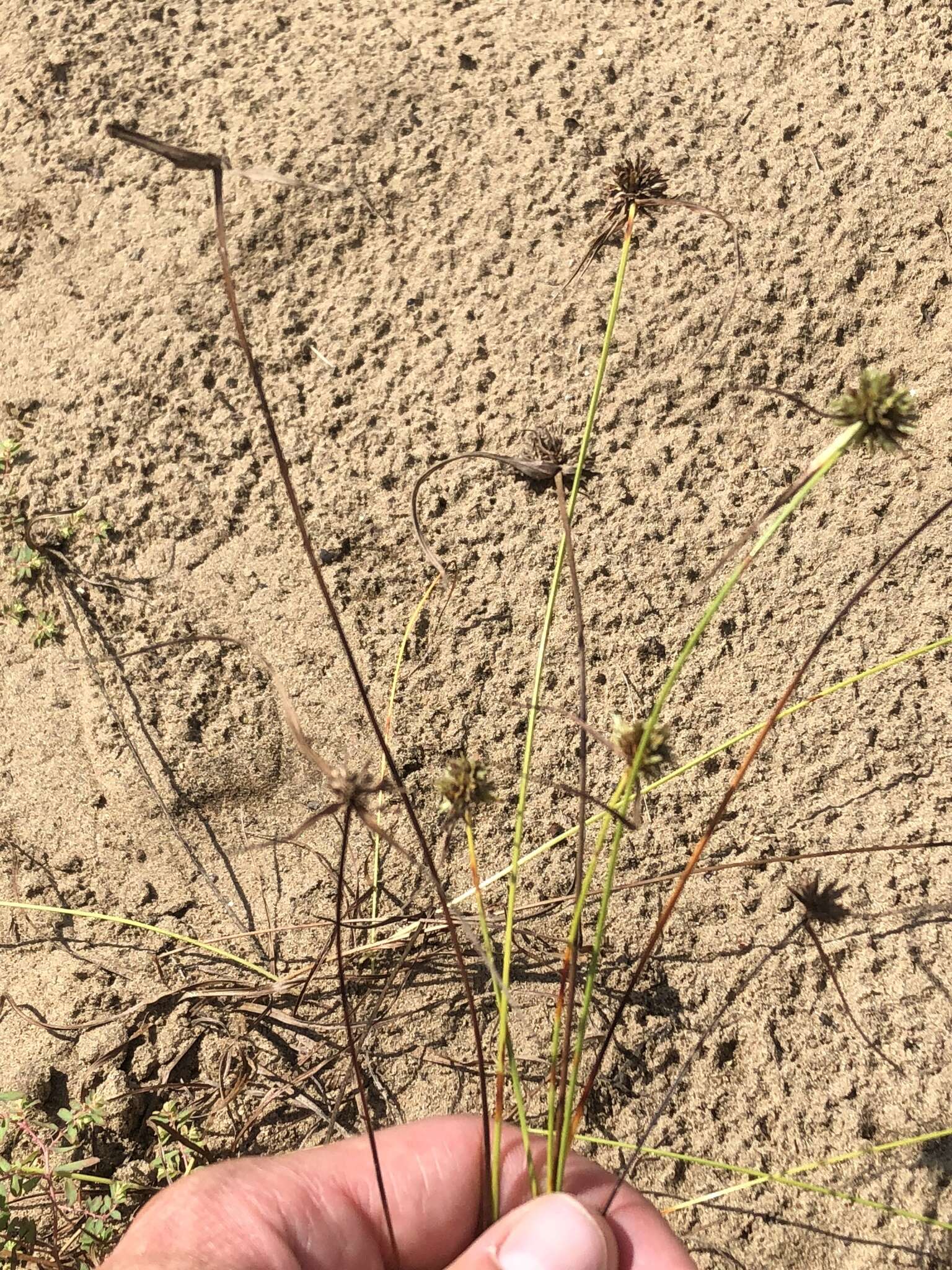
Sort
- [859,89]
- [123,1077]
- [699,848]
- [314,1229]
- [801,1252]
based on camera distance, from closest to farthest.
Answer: [699,848] → [314,1229] → [801,1252] → [123,1077] → [859,89]

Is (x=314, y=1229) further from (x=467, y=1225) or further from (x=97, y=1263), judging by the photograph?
(x=97, y=1263)

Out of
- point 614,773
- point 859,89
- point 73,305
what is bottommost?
point 614,773

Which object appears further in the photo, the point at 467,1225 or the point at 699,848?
the point at 467,1225

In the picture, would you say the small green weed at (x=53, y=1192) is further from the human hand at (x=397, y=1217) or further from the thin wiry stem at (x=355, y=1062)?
the thin wiry stem at (x=355, y=1062)

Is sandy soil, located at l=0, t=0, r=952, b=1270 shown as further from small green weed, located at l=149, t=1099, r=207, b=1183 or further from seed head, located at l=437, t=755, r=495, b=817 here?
seed head, located at l=437, t=755, r=495, b=817

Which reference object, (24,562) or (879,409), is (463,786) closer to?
(879,409)

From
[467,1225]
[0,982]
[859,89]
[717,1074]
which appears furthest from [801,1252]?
[859,89]

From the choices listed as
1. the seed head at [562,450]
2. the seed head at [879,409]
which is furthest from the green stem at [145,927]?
the seed head at [879,409]
